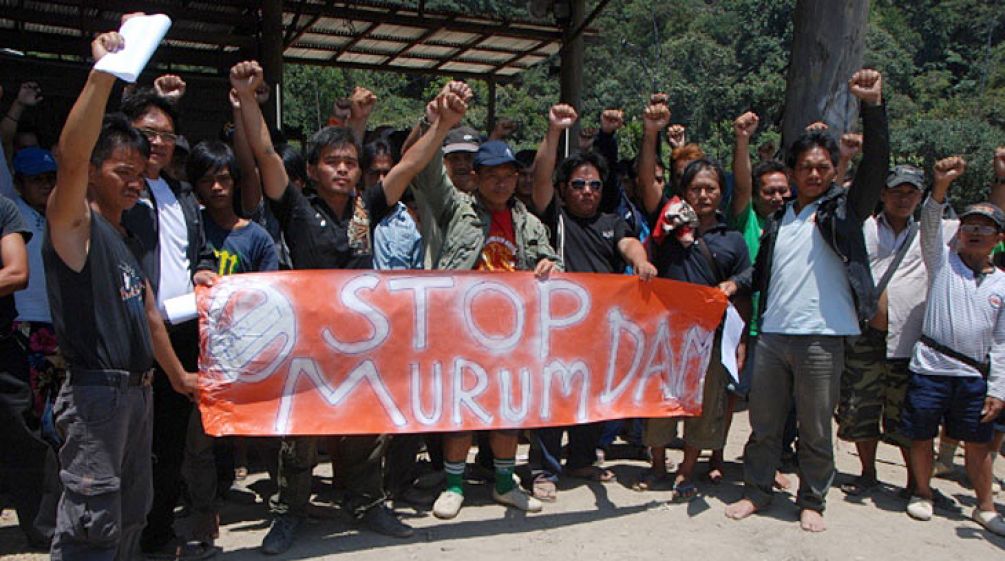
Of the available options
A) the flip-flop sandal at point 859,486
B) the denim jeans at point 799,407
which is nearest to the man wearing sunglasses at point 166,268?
the denim jeans at point 799,407

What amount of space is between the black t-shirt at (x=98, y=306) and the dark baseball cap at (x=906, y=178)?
4085mm

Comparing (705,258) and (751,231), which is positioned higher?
(751,231)

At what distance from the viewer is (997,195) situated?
504 centimetres

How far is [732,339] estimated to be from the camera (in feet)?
15.1

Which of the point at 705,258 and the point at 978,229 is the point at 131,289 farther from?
the point at 978,229

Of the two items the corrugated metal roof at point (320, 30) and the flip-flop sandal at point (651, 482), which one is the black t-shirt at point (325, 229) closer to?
→ the flip-flop sandal at point (651, 482)

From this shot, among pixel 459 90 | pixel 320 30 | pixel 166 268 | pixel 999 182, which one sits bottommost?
pixel 166 268

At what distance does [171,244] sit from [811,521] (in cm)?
359

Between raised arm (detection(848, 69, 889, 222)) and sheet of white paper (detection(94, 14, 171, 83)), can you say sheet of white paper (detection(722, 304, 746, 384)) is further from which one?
sheet of white paper (detection(94, 14, 171, 83))

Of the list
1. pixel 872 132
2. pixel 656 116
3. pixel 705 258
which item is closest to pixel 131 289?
pixel 656 116

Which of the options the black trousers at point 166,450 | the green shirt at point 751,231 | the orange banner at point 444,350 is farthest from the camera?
the green shirt at point 751,231

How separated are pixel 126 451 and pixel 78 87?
284 inches

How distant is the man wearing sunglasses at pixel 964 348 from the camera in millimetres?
4375

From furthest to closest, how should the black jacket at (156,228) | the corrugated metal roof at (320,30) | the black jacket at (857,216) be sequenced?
the corrugated metal roof at (320,30), the black jacket at (857,216), the black jacket at (156,228)
